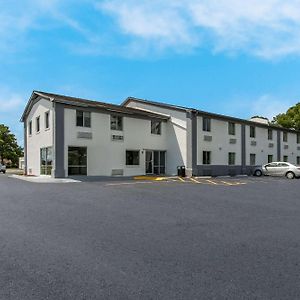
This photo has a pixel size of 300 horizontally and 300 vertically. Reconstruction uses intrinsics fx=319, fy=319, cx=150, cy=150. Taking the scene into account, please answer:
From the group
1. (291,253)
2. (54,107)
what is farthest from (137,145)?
(291,253)

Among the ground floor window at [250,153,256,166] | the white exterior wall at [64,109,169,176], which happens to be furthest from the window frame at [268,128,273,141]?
the white exterior wall at [64,109,169,176]

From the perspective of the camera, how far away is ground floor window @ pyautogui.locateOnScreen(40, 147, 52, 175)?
2371cm

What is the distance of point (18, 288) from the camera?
3.59 metres

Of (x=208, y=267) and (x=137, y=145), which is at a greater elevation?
(x=137, y=145)

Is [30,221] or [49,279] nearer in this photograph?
[49,279]

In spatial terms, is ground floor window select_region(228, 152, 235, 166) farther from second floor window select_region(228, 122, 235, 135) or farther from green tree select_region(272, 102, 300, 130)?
green tree select_region(272, 102, 300, 130)

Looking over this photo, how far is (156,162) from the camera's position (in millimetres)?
28172

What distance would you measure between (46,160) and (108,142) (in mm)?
4929

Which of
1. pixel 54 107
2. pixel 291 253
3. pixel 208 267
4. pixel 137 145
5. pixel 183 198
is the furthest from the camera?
pixel 137 145

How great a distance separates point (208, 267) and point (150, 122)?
23885 millimetres

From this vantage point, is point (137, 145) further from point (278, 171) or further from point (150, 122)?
point (278, 171)

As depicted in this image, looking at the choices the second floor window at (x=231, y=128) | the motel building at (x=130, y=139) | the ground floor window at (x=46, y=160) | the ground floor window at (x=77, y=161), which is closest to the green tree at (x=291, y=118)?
the motel building at (x=130, y=139)

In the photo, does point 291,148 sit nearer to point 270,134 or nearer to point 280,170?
point 270,134

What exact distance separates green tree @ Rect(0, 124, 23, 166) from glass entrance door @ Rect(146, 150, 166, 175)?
4413 cm
